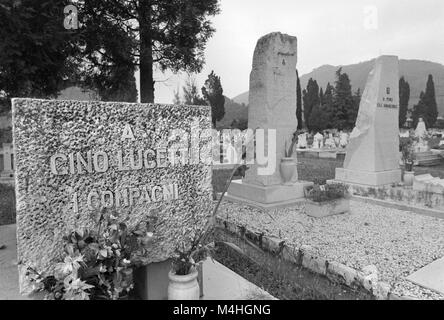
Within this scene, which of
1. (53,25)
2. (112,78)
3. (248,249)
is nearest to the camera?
(53,25)

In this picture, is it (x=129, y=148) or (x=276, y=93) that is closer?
(x=129, y=148)

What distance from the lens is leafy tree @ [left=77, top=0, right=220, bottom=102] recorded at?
900 cm

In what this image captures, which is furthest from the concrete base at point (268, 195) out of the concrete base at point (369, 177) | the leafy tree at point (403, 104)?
the leafy tree at point (403, 104)

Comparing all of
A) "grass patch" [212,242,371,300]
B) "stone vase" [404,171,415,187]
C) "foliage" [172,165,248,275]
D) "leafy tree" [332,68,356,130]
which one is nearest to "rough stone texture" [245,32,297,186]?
"grass patch" [212,242,371,300]

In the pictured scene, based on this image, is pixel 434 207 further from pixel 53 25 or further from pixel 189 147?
pixel 53 25

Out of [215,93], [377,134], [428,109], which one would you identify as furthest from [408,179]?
[428,109]

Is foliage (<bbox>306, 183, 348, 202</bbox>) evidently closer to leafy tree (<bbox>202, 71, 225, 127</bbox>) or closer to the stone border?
the stone border

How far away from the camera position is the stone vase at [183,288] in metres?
2.10

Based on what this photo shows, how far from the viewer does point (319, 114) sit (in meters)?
37.1

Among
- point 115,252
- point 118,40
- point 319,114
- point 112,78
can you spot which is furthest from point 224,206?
point 319,114

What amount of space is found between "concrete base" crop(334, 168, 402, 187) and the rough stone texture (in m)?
2.16

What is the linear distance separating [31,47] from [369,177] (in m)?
6.77
